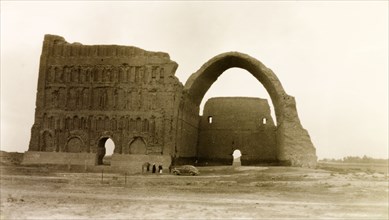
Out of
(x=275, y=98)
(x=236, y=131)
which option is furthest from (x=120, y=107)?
(x=236, y=131)

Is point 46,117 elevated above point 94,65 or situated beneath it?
situated beneath

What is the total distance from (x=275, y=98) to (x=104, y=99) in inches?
582

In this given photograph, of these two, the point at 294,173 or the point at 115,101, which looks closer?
the point at 294,173

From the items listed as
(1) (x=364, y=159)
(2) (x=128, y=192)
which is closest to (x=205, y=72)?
(2) (x=128, y=192)

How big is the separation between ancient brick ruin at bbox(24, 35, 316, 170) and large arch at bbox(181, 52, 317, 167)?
0.08 meters

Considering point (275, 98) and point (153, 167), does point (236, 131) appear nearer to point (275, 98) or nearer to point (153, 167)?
point (275, 98)

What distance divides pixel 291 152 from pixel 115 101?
15.0 metres

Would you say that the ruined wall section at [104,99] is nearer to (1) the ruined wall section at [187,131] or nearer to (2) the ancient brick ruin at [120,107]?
(2) the ancient brick ruin at [120,107]

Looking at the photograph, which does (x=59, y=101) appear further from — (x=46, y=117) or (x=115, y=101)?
(x=115, y=101)

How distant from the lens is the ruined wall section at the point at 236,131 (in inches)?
1692

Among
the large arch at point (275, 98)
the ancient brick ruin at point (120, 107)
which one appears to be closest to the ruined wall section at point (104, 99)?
the ancient brick ruin at point (120, 107)

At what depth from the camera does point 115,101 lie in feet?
108

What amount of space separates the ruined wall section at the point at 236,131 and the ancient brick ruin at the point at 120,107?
7.92 metres

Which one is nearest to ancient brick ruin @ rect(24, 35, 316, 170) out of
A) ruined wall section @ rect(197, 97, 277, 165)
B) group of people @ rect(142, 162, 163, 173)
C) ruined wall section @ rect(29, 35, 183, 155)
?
ruined wall section @ rect(29, 35, 183, 155)
